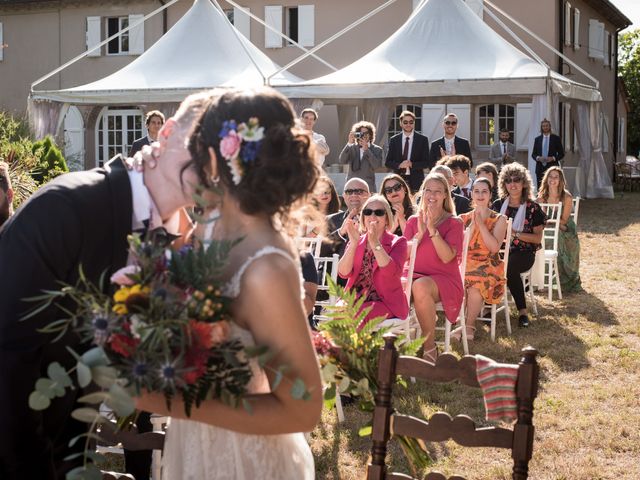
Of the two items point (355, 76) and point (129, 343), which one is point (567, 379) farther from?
point (355, 76)

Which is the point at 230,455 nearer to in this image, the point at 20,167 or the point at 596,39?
the point at 20,167

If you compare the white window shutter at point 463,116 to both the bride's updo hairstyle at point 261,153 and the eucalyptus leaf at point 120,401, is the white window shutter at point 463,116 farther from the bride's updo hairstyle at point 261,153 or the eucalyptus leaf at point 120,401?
the eucalyptus leaf at point 120,401

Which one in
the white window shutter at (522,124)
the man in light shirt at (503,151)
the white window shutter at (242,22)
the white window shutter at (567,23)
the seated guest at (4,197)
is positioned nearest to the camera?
the seated guest at (4,197)

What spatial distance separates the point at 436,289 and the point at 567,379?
1202mm

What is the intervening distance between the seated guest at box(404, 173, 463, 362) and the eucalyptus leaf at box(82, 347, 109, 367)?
5649 mm

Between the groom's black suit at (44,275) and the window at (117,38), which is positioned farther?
the window at (117,38)

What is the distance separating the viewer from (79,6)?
27656 millimetres

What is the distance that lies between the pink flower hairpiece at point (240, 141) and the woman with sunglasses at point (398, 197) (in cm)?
605

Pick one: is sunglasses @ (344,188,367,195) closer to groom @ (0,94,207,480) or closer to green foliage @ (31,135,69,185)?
green foliage @ (31,135,69,185)

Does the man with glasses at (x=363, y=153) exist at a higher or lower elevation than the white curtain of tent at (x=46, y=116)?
lower

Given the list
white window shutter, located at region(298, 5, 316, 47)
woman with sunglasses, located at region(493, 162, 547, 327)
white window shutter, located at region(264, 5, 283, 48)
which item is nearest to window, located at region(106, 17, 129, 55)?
white window shutter, located at region(264, 5, 283, 48)

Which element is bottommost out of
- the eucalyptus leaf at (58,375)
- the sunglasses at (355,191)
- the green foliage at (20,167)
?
the eucalyptus leaf at (58,375)

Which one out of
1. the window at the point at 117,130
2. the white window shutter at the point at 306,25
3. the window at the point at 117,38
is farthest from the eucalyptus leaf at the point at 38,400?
the window at the point at 117,38

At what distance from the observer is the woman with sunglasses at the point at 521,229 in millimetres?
9203
